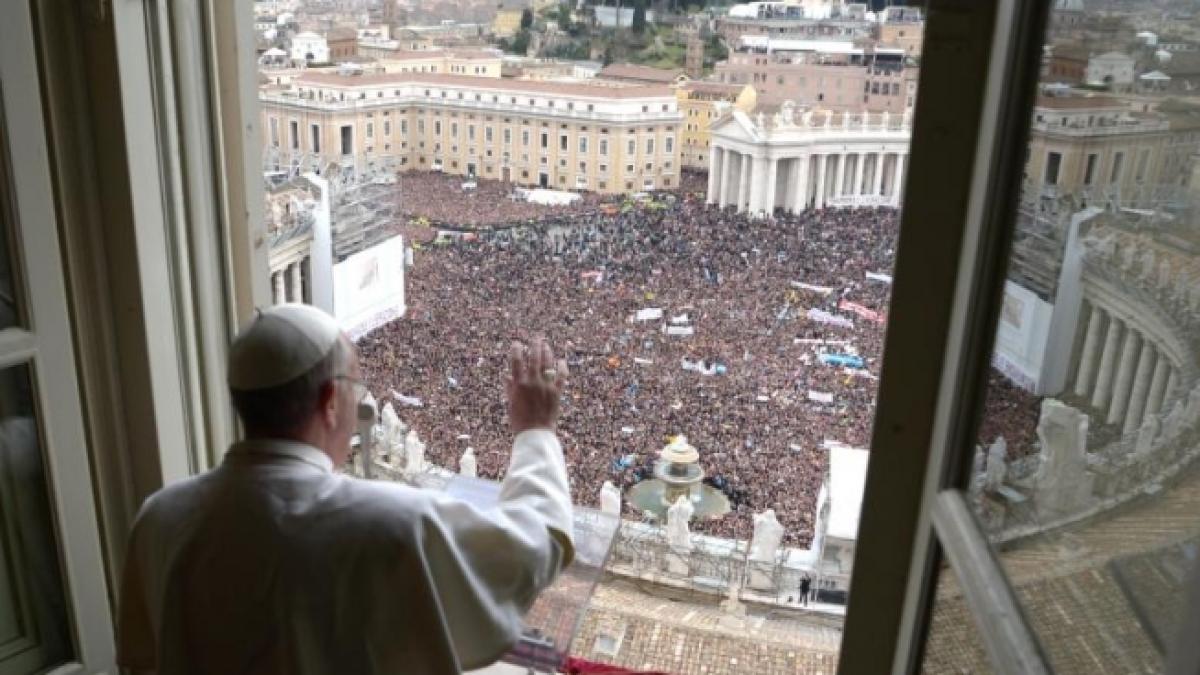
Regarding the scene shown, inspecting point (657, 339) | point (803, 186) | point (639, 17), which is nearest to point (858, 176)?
point (803, 186)

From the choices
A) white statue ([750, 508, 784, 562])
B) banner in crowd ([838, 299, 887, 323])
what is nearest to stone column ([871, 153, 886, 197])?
banner in crowd ([838, 299, 887, 323])

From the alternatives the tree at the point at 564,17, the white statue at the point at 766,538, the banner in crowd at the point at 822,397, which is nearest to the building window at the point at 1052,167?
the tree at the point at 564,17

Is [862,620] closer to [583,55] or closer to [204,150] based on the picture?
[204,150]

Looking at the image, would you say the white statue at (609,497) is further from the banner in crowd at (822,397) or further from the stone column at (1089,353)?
the stone column at (1089,353)

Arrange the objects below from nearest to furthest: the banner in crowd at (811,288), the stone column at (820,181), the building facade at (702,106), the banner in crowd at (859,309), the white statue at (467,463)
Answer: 1. the building facade at (702,106)
2. the stone column at (820,181)
3. the white statue at (467,463)
4. the banner in crowd at (859,309)
5. the banner in crowd at (811,288)

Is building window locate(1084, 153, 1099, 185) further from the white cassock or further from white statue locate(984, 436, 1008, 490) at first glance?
the white cassock

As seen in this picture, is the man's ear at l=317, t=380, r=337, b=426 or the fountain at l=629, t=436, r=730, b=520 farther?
the fountain at l=629, t=436, r=730, b=520

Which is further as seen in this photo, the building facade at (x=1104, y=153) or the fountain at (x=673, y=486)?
the fountain at (x=673, y=486)
